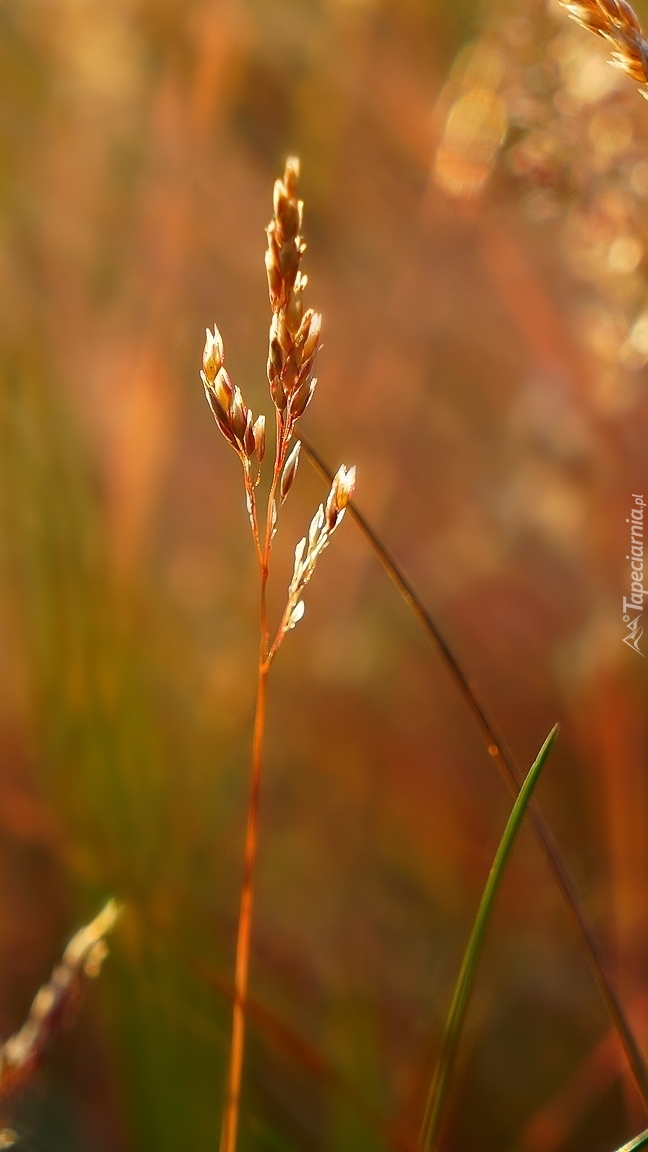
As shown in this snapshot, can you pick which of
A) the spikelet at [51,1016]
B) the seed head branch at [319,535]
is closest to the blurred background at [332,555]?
the spikelet at [51,1016]

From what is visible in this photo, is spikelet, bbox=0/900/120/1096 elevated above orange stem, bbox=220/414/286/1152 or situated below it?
below

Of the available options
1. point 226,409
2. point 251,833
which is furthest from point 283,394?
point 251,833

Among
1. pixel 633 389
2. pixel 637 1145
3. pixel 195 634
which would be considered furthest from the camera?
pixel 195 634

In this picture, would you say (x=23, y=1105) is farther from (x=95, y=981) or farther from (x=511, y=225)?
(x=511, y=225)

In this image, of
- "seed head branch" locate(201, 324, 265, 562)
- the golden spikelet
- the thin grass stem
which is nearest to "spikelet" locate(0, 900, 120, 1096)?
the thin grass stem

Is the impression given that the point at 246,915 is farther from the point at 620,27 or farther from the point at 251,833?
the point at 620,27

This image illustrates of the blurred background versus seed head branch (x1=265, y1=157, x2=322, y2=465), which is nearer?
seed head branch (x1=265, y1=157, x2=322, y2=465)

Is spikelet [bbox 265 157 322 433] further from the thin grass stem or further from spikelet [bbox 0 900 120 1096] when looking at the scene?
spikelet [bbox 0 900 120 1096]

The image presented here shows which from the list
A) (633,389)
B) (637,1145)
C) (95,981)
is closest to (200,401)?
(633,389)
